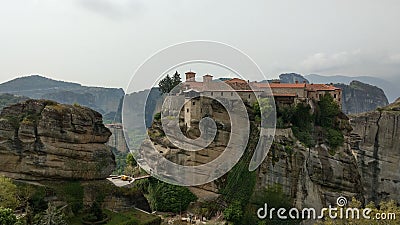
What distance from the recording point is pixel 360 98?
276 ft

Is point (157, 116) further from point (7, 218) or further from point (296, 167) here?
point (7, 218)

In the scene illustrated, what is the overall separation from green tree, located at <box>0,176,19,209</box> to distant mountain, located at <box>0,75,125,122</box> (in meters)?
129

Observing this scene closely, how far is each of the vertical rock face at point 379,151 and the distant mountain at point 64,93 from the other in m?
122

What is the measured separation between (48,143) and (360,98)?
81157 millimetres

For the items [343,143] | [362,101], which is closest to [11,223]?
[343,143]

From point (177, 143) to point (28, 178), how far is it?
9587 millimetres

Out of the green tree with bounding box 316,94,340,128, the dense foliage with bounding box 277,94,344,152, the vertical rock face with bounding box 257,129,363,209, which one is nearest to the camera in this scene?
the vertical rock face with bounding box 257,129,363,209

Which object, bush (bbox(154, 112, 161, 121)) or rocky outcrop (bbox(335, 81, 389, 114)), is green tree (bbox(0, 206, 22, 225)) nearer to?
bush (bbox(154, 112, 161, 121))

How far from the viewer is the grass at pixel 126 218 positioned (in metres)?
17.4

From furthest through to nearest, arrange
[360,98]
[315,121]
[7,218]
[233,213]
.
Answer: [360,98], [315,121], [233,213], [7,218]

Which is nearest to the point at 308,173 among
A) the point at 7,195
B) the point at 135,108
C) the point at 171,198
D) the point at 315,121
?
the point at 315,121

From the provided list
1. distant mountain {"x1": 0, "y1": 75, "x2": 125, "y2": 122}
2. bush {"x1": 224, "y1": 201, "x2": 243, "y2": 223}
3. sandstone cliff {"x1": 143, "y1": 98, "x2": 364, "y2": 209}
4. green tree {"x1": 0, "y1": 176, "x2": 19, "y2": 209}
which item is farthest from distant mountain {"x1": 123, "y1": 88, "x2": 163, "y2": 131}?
distant mountain {"x1": 0, "y1": 75, "x2": 125, "y2": 122}

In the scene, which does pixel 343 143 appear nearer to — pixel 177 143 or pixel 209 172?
pixel 209 172

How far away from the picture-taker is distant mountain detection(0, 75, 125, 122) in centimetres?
14988
